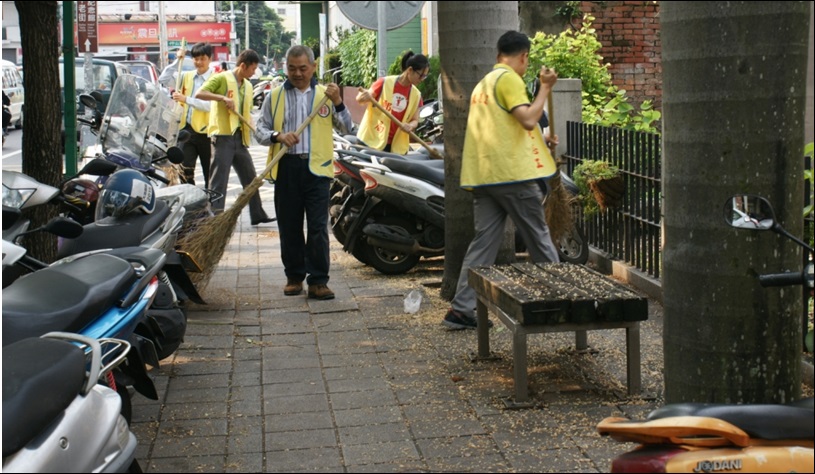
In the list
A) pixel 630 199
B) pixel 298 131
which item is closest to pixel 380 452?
pixel 298 131

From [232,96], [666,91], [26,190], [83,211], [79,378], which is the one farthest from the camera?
[232,96]

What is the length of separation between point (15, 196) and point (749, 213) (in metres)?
4.08

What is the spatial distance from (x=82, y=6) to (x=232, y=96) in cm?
1279

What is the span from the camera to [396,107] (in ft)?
37.7

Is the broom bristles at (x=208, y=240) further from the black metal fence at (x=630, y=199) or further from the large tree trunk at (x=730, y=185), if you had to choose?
the large tree trunk at (x=730, y=185)

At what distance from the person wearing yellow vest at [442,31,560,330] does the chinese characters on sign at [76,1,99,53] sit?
16053 mm

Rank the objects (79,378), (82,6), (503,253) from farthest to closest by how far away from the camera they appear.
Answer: (82,6) < (503,253) < (79,378)

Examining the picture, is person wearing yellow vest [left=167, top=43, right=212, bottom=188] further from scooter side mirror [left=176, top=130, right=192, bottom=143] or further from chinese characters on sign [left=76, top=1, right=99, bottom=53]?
chinese characters on sign [left=76, top=1, right=99, bottom=53]

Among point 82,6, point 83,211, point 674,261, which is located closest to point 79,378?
point 674,261

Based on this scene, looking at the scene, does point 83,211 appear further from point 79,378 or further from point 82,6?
point 82,6

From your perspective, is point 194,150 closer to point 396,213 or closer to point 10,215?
point 396,213

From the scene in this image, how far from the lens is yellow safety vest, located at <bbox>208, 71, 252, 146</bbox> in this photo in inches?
466

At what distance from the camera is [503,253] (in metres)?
8.93

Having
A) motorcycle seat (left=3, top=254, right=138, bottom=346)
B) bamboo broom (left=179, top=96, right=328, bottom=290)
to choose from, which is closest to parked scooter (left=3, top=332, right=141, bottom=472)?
motorcycle seat (left=3, top=254, right=138, bottom=346)
